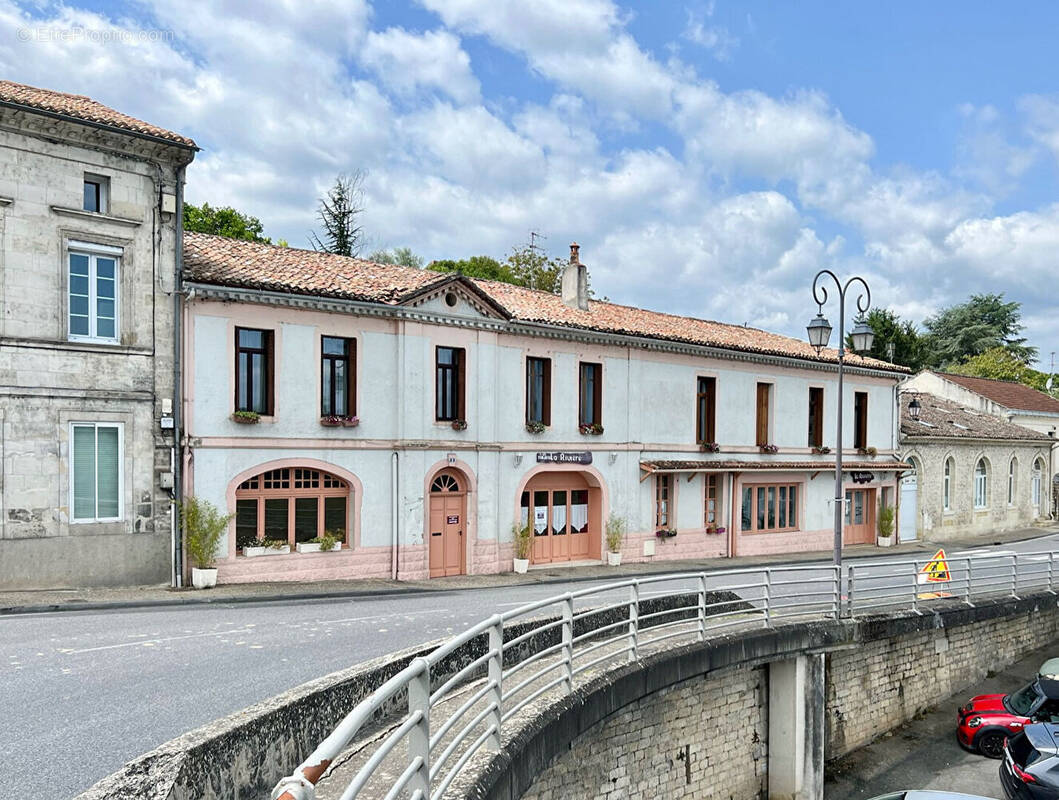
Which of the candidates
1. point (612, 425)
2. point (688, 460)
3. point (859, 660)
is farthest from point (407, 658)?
point (688, 460)

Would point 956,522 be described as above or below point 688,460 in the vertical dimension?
below

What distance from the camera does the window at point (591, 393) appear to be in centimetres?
2402

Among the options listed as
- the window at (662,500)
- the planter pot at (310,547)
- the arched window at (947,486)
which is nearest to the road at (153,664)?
the planter pot at (310,547)

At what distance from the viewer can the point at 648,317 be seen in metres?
28.1

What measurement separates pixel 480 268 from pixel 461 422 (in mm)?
27790

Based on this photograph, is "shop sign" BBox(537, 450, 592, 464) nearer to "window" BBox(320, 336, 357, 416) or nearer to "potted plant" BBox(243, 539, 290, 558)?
"window" BBox(320, 336, 357, 416)

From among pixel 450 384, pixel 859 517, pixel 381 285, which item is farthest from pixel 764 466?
pixel 381 285

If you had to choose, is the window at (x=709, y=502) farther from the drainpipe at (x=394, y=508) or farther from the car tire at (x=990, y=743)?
the car tire at (x=990, y=743)

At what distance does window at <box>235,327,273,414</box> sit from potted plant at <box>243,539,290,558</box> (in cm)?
296

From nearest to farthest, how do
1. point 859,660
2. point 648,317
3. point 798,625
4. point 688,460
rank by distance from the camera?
point 798,625
point 859,660
point 688,460
point 648,317

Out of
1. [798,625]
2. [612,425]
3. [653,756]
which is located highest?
[612,425]

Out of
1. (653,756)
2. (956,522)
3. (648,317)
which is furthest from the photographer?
(956,522)

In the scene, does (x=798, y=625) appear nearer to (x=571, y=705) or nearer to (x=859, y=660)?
(x=859, y=660)

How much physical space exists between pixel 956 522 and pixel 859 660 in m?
23.3
